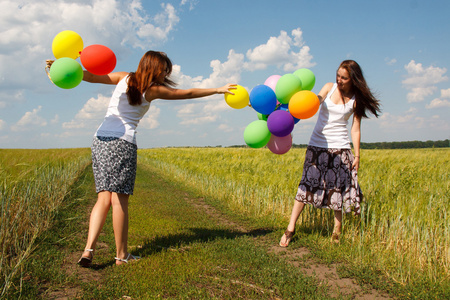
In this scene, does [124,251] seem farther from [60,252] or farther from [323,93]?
[323,93]

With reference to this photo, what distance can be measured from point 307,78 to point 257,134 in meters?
1.00

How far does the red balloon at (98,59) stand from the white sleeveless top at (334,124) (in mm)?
2527

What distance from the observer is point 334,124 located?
371 centimetres

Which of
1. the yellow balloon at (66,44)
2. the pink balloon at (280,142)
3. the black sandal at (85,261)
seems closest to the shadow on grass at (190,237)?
the black sandal at (85,261)

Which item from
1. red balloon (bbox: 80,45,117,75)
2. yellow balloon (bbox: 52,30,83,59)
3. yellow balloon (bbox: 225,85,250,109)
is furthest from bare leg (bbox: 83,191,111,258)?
yellow balloon (bbox: 225,85,250,109)

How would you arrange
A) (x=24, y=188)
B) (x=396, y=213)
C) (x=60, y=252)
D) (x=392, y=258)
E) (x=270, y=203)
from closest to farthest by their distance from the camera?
(x=392, y=258)
(x=60, y=252)
(x=396, y=213)
(x=24, y=188)
(x=270, y=203)

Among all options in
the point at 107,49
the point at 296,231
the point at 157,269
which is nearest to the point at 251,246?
the point at 296,231

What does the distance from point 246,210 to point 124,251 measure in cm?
318

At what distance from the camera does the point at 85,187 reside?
9086 mm

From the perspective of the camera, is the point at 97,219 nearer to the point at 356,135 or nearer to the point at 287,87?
the point at 287,87

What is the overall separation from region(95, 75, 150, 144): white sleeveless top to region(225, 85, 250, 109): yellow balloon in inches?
39.9

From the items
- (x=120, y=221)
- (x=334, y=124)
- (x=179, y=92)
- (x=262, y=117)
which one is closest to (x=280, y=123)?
(x=262, y=117)

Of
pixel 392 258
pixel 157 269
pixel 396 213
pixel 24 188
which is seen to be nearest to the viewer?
pixel 157 269

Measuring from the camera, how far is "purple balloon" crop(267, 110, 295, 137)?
365cm
